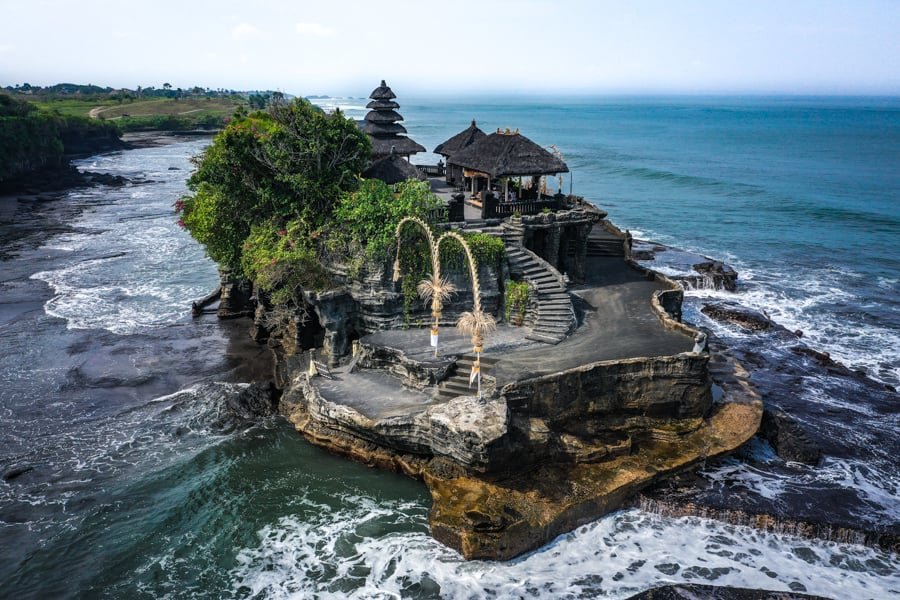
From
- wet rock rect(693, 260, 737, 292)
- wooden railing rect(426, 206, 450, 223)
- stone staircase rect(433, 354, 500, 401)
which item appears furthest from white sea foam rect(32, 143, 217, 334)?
wet rock rect(693, 260, 737, 292)

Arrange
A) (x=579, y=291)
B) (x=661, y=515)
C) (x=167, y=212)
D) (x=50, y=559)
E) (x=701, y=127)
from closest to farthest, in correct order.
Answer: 1. (x=50, y=559)
2. (x=661, y=515)
3. (x=579, y=291)
4. (x=167, y=212)
5. (x=701, y=127)

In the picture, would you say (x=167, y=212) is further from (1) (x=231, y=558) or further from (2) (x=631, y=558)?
(2) (x=631, y=558)

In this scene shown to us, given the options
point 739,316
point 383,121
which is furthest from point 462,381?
point 739,316

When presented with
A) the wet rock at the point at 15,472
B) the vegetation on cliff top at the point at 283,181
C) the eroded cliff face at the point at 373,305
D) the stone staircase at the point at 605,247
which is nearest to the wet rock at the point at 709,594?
the eroded cliff face at the point at 373,305

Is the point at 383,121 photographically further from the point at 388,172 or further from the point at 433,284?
the point at 433,284

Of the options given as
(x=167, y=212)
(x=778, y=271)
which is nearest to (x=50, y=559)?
(x=778, y=271)

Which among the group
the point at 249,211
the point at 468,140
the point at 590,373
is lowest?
the point at 590,373
